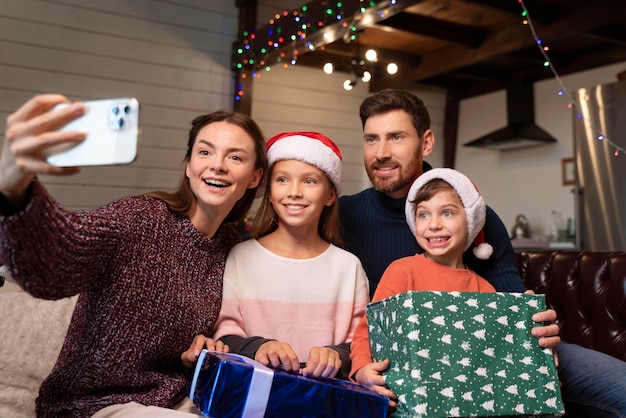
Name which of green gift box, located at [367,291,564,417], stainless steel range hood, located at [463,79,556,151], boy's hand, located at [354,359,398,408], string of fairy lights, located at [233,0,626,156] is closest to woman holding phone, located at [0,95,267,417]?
boy's hand, located at [354,359,398,408]

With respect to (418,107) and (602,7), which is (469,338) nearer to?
(418,107)

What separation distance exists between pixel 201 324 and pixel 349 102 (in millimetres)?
5292

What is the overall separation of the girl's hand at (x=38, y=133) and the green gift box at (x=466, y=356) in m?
0.78

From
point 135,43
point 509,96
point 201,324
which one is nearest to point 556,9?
point 509,96

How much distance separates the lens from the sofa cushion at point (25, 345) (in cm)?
182

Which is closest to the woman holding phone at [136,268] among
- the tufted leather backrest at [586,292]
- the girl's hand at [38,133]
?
the girl's hand at [38,133]

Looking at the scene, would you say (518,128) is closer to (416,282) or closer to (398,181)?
(398,181)

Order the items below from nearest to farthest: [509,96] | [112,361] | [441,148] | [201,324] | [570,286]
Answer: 1. [112,361]
2. [201,324]
3. [570,286]
4. [509,96]
5. [441,148]

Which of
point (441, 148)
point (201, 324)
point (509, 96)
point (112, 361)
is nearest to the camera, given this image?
point (112, 361)

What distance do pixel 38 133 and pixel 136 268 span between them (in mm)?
609

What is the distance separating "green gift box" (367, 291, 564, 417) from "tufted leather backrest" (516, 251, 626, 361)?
77 centimetres

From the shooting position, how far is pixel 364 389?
55.0 inches

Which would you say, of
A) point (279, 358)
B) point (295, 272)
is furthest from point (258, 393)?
point (295, 272)

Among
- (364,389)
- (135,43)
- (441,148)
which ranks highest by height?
(135,43)
